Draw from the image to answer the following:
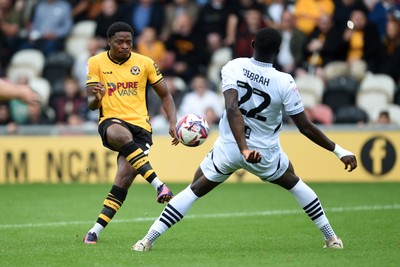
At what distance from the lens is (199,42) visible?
2172 cm

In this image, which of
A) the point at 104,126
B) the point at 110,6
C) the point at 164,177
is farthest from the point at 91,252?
the point at 110,6

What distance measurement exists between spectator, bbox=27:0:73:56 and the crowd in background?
0.08 ft

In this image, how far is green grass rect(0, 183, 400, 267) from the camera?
29.7ft

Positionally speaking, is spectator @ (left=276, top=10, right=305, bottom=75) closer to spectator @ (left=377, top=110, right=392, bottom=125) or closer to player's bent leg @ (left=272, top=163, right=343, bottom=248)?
spectator @ (left=377, top=110, right=392, bottom=125)

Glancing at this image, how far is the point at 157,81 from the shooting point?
429 inches

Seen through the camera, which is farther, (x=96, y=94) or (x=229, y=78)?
(x=96, y=94)

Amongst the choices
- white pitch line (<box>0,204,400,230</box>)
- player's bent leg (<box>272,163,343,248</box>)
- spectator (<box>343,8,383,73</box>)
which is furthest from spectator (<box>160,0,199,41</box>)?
player's bent leg (<box>272,163,343,248</box>)

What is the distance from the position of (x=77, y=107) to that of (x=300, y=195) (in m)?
12.1

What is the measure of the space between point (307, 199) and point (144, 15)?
13.5m

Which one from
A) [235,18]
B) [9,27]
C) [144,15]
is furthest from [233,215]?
[9,27]

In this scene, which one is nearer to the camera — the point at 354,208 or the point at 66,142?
the point at 354,208

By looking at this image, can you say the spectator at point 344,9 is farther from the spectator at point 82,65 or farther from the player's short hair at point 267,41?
the player's short hair at point 267,41

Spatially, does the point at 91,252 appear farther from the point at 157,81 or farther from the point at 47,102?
the point at 47,102

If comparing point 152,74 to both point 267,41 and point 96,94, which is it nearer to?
point 96,94
